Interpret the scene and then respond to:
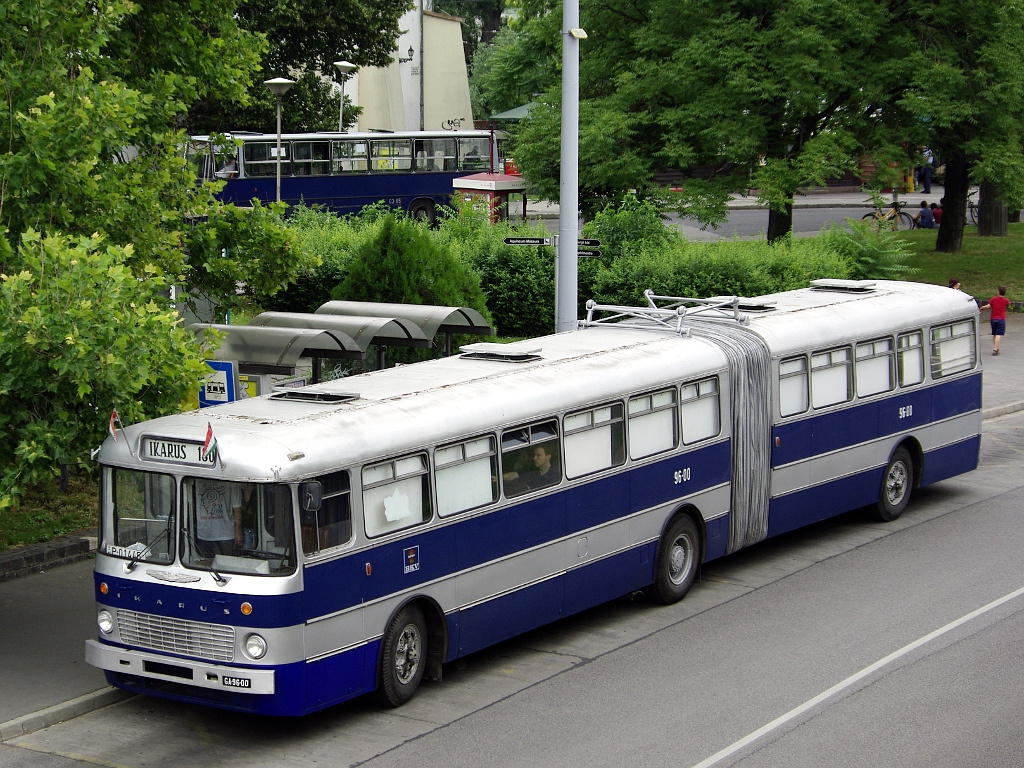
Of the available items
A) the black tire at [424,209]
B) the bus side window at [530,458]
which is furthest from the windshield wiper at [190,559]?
the black tire at [424,209]

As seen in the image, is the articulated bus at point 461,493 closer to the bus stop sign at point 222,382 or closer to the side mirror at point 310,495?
the side mirror at point 310,495

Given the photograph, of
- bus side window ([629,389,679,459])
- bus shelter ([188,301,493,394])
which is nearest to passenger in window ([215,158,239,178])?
bus shelter ([188,301,493,394])

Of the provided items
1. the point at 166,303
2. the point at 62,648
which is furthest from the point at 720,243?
the point at 62,648

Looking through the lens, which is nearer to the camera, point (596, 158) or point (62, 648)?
point (62, 648)

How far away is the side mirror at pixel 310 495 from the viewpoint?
9695 millimetres

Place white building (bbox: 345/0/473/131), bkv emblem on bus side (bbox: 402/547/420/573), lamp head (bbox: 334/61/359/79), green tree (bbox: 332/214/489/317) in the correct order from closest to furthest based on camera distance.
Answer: bkv emblem on bus side (bbox: 402/547/420/573), green tree (bbox: 332/214/489/317), lamp head (bbox: 334/61/359/79), white building (bbox: 345/0/473/131)

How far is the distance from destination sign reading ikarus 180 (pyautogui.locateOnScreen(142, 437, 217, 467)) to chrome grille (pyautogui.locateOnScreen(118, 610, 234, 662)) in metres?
1.12

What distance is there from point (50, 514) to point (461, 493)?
6755 mm

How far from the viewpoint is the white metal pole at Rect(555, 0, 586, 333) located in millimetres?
17031

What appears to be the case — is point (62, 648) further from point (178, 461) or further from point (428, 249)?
point (428, 249)

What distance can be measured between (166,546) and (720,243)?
54.1 ft

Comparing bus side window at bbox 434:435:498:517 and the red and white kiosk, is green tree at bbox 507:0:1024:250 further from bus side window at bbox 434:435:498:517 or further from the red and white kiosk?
bus side window at bbox 434:435:498:517

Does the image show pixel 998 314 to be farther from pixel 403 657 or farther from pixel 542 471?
pixel 403 657

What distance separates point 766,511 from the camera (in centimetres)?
1484
